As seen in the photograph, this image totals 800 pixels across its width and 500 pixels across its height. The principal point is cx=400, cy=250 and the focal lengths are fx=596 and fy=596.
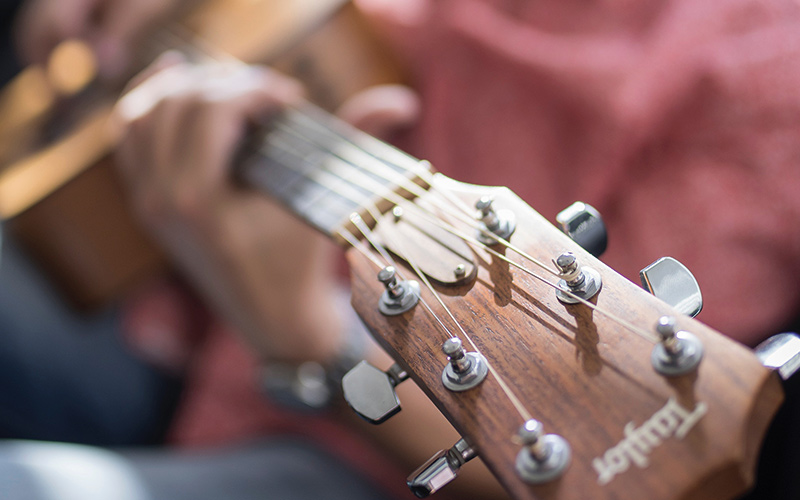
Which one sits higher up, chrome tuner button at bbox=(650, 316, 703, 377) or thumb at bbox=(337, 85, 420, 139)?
thumb at bbox=(337, 85, 420, 139)

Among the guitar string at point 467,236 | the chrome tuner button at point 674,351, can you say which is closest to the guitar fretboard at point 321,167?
the guitar string at point 467,236

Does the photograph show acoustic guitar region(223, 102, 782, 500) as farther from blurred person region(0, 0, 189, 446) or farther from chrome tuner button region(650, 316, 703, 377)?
blurred person region(0, 0, 189, 446)

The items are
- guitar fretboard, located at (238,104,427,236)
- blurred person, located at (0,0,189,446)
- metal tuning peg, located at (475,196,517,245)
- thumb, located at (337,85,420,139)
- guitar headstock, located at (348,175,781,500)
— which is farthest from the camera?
blurred person, located at (0,0,189,446)

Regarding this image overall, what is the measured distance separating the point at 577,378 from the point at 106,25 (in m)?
0.98

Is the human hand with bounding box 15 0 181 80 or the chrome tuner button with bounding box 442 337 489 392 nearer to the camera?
the chrome tuner button with bounding box 442 337 489 392

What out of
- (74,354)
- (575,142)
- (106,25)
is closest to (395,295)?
(575,142)

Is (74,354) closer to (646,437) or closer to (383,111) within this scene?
(383,111)

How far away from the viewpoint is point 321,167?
0.53m

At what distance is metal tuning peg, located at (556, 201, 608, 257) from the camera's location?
0.31 metres

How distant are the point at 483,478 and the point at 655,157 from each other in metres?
0.33

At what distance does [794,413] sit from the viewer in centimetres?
45

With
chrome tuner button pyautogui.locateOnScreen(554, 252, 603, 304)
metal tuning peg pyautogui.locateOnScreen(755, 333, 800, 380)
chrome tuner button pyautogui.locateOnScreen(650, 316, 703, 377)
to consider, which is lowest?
metal tuning peg pyautogui.locateOnScreen(755, 333, 800, 380)

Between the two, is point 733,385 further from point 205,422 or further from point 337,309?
point 205,422

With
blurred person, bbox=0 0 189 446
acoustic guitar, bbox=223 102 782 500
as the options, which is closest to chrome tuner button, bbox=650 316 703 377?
acoustic guitar, bbox=223 102 782 500
